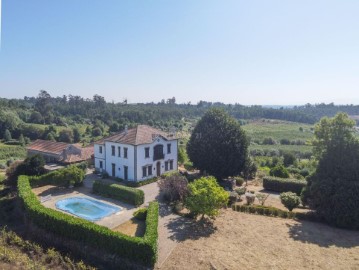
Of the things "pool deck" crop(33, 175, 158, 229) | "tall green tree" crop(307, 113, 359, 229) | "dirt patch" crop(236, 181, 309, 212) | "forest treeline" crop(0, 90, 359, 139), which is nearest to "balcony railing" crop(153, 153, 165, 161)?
"pool deck" crop(33, 175, 158, 229)

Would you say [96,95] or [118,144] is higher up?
[96,95]

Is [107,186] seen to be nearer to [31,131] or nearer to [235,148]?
[235,148]

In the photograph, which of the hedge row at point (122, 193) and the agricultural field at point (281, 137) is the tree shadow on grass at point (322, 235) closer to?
the hedge row at point (122, 193)

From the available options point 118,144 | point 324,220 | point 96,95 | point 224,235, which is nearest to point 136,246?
point 224,235

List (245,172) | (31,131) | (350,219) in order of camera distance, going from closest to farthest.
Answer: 1. (350,219)
2. (245,172)
3. (31,131)

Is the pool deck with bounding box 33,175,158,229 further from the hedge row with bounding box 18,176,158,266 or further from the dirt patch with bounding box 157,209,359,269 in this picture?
the dirt patch with bounding box 157,209,359,269

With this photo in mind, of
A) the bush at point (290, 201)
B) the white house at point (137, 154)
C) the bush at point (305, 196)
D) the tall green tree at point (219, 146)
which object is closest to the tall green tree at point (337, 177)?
the bush at point (305, 196)

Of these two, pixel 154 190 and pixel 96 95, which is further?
pixel 96 95
